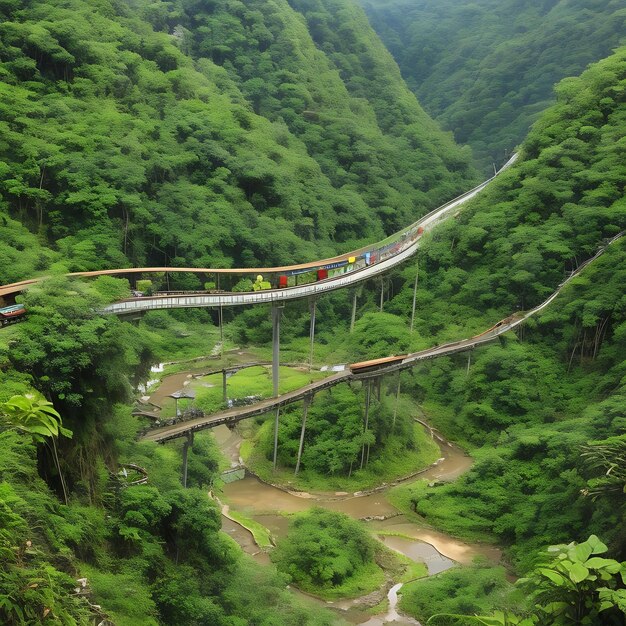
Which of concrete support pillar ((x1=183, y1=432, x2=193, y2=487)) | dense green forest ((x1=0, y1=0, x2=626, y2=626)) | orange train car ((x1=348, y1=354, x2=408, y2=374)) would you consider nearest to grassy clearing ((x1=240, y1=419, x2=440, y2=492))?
dense green forest ((x1=0, y1=0, x2=626, y2=626))

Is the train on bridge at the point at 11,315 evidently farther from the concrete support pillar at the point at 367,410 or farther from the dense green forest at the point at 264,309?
the concrete support pillar at the point at 367,410

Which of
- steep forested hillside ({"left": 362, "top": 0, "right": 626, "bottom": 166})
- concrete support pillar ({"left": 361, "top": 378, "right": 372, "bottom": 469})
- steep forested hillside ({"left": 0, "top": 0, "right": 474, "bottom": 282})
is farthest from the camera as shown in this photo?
steep forested hillside ({"left": 362, "top": 0, "right": 626, "bottom": 166})

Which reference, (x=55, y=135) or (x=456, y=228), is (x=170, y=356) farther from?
(x=456, y=228)

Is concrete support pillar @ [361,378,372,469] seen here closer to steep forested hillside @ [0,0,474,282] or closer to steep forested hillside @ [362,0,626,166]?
steep forested hillside @ [0,0,474,282]

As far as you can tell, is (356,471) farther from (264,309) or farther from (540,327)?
(264,309)

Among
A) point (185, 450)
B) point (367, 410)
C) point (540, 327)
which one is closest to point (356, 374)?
point (367, 410)

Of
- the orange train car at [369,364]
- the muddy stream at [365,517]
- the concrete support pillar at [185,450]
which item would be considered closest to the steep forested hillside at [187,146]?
the muddy stream at [365,517]

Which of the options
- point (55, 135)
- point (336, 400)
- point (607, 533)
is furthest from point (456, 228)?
point (607, 533)
